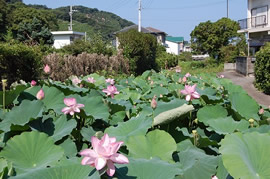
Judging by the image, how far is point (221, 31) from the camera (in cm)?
3603

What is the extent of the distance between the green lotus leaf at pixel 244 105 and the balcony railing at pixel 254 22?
25.7 metres

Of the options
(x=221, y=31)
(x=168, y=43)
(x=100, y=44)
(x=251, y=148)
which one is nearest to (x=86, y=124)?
(x=251, y=148)

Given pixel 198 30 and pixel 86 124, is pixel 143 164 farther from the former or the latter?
pixel 198 30

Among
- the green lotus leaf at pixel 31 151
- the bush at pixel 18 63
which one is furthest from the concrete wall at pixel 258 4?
the green lotus leaf at pixel 31 151

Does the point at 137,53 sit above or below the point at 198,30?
below

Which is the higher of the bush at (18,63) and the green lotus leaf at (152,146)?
the bush at (18,63)

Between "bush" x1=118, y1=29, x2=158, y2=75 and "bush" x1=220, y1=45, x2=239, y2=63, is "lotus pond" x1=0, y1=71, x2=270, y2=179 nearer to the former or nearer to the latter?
"bush" x1=118, y1=29, x2=158, y2=75

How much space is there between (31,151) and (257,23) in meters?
27.6

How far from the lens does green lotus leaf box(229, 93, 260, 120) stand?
1.96 meters

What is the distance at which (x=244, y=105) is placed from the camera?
201 centimetres

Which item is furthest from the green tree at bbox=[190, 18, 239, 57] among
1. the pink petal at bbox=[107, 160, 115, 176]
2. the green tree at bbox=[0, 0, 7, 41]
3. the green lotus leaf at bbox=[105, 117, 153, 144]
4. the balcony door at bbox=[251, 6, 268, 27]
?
the pink petal at bbox=[107, 160, 115, 176]

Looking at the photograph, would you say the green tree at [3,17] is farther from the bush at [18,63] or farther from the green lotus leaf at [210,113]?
the green lotus leaf at [210,113]

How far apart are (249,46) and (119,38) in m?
16.7

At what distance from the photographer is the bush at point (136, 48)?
51.3 ft
